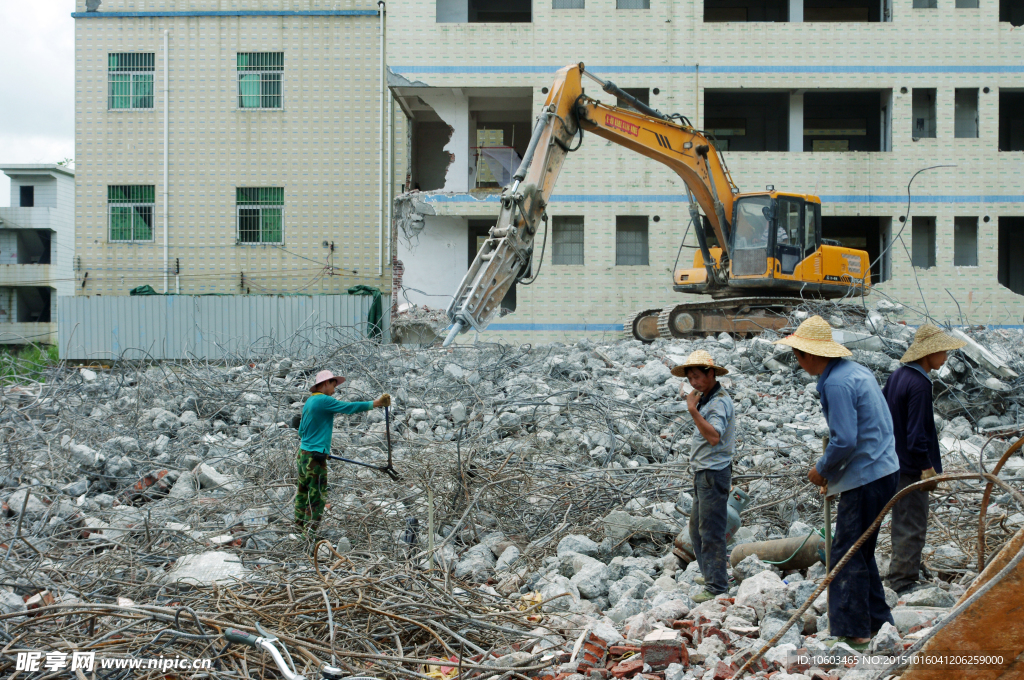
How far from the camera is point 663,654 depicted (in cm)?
373

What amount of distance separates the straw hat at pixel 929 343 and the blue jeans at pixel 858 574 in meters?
1.05

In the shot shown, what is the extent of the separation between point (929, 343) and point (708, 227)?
11.9 meters

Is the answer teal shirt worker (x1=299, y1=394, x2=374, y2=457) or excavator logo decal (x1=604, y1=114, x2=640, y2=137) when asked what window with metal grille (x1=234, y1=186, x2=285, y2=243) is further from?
teal shirt worker (x1=299, y1=394, x2=374, y2=457)

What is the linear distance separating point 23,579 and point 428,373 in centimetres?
728

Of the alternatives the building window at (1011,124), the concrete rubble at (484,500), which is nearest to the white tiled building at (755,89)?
the building window at (1011,124)

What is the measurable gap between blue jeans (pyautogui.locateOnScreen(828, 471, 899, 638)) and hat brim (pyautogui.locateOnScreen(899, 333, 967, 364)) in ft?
3.42

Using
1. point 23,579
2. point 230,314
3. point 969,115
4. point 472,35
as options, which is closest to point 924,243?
point 969,115

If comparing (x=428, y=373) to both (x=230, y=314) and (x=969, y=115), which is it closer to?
(x=230, y=314)

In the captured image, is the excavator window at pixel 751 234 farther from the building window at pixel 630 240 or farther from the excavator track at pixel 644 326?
the building window at pixel 630 240

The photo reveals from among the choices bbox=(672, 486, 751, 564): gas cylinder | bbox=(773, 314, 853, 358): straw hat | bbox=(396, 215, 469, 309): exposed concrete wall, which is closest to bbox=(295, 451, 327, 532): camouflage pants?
bbox=(672, 486, 751, 564): gas cylinder

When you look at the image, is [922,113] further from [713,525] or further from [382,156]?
[713,525]

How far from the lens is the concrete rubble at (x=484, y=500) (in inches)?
161

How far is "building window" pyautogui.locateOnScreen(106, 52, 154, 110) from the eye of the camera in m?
22.6

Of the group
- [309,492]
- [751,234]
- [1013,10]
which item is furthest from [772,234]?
[1013,10]
